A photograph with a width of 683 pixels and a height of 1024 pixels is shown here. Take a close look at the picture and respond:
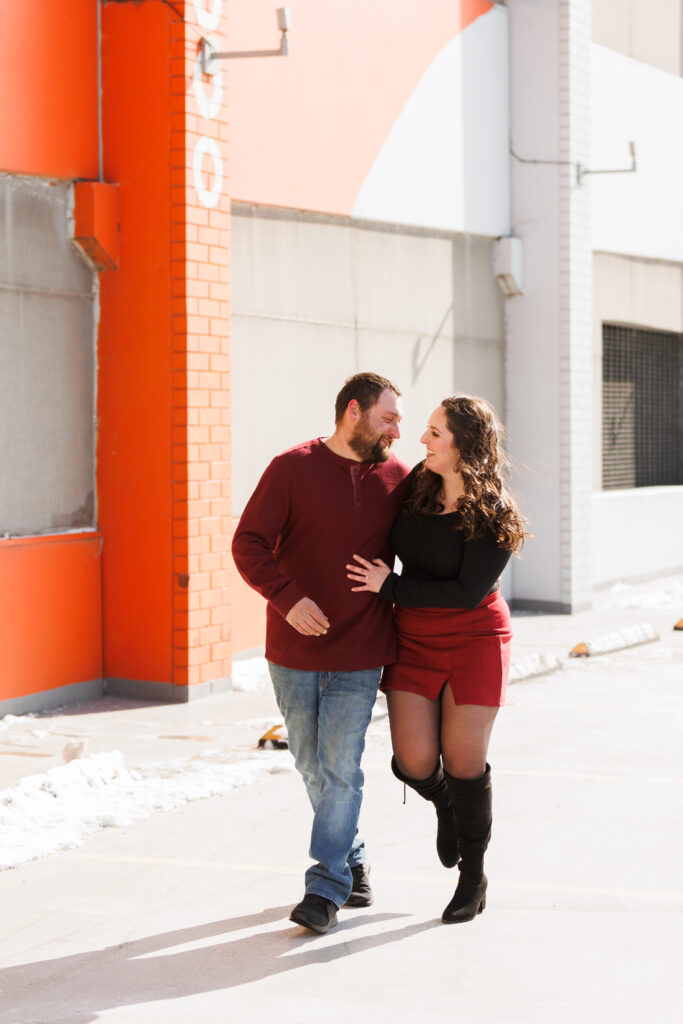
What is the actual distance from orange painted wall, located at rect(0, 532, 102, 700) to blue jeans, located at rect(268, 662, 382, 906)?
460 cm

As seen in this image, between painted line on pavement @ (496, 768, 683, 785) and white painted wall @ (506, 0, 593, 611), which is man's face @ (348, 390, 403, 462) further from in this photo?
white painted wall @ (506, 0, 593, 611)

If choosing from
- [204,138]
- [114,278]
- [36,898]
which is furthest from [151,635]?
[36,898]

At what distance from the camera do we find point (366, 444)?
5293 millimetres

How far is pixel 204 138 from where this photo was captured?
10109 millimetres

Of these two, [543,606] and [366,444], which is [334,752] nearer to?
[366,444]

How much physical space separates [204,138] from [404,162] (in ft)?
12.4

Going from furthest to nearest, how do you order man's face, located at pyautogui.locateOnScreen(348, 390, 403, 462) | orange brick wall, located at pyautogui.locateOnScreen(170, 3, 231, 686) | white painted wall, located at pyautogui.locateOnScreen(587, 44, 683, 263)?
1. white painted wall, located at pyautogui.locateOnScreen(587, 44, 683, 263)
2. orange brick wall, located at pyautogui.locateOnScreen(170, 3, 231, 686)
3. man's face, located at pyautogui.locateOnScreen(348, 390, 403, 462)

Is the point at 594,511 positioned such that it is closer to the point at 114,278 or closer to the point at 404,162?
the point at 404,162

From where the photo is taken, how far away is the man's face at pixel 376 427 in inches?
207

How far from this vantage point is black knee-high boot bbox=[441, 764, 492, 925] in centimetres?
528

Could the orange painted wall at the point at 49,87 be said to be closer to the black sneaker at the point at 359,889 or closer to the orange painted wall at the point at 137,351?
the orange painted wall at the point at 137,351

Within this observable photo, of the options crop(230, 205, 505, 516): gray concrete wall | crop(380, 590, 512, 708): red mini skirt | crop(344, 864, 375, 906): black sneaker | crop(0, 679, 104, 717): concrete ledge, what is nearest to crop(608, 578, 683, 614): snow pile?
crop(230, 205, 505, 516): gray concrete wall

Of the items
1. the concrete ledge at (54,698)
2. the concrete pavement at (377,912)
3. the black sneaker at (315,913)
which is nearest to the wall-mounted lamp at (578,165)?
the concrete ledge at (54,698)

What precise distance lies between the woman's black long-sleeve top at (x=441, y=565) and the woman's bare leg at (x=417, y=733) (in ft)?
1.18
